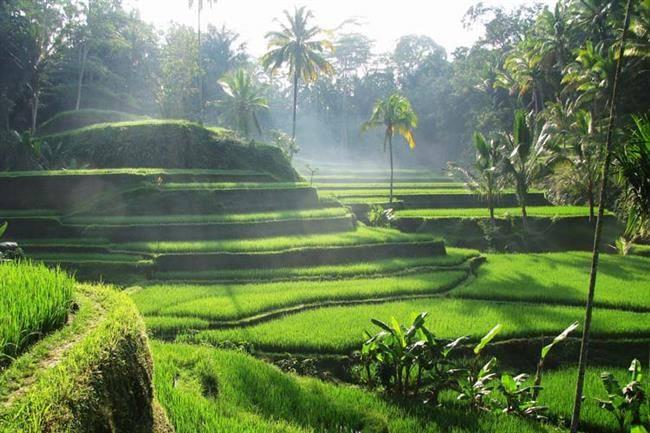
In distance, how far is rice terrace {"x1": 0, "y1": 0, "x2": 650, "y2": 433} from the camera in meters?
3.60

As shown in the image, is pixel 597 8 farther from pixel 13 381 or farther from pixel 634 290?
pixel 13 381

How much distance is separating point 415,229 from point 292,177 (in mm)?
6719

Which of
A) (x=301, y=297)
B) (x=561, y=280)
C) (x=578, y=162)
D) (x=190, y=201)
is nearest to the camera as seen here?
(x=301, y=297)

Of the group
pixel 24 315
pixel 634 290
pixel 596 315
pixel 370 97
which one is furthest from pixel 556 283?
pixel 370 97

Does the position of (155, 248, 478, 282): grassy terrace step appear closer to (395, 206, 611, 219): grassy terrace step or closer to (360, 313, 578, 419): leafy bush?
(360, 313, 578, 419): leafy bush

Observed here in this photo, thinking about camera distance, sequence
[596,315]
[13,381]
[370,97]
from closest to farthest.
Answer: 1. [13,381]
2. [596,315]
3. [370,97]

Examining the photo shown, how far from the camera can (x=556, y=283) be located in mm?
10477

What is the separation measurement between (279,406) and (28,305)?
9.16 feet

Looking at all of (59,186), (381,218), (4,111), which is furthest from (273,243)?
(4,111)

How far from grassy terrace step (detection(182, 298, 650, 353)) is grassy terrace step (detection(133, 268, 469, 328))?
52 cm

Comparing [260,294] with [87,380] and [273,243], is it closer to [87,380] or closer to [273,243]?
[273,243]

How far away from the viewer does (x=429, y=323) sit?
7.64 metres

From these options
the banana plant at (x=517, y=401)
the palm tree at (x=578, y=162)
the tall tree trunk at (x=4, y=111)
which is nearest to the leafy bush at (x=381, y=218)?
Result: the palm tree at (x=578, y=162)

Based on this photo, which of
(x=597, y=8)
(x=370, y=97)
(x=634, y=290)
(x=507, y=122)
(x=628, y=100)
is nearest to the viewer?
(x=634, y=290)
